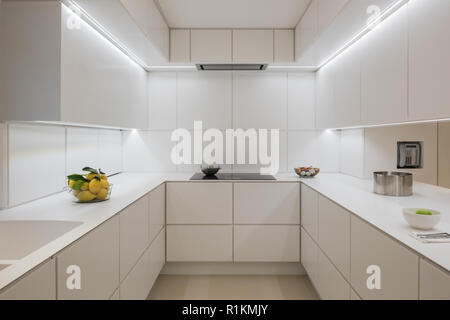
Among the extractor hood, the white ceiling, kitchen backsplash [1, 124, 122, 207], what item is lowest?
kitchen backsplash [1, 124, 122, 207]

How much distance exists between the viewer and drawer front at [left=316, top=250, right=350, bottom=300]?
1.73 m

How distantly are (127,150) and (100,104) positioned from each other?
1498 mm

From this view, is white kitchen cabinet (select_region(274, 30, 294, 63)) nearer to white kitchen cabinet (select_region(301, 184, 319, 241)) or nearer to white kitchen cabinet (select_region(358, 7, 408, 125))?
white kitchen cabinet (select_region(358, 7, 408, 125))

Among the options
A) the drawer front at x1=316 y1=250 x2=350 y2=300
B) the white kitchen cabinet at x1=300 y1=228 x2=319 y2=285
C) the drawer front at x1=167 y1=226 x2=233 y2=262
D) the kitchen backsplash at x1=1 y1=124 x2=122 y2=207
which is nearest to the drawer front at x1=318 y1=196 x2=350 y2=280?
the drawer front at x1=316 y1=250 x2=350 y2=300

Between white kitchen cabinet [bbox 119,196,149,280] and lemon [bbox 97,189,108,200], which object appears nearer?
white kitchen cabinet [bbox 119,196,149,280]

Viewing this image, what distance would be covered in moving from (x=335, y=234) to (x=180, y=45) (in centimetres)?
235

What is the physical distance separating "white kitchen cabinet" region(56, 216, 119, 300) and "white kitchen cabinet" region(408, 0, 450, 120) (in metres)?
1.68

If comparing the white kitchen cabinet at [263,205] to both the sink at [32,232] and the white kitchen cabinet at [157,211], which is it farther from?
the sink at [32,232]

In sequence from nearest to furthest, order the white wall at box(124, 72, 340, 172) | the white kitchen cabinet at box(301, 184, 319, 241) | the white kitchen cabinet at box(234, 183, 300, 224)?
the white kitchen cabinet at box(301, 184, 319, 241)
the white kitchen cabinet at box(234, 183, 300, 224)
the white wall at box(124, 72, 340, 172)

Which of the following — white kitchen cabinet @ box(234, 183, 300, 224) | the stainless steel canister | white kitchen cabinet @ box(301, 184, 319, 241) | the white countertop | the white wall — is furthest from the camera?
the white wall

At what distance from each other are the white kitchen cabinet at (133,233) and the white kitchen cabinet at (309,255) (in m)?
1.36

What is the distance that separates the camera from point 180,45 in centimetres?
303
